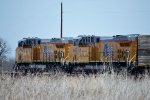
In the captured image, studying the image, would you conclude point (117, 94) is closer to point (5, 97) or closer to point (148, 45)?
point (5, 97)

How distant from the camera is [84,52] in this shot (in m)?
20.2

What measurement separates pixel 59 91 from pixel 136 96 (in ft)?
5.97

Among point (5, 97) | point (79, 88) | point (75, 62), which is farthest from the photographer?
point (75, 62)

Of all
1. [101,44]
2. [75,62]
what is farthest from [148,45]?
[75,62]

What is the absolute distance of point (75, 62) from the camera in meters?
20.4

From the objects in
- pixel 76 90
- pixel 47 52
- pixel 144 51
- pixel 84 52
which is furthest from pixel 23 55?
pixel 76 90

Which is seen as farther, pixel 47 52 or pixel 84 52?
pixel 47 52

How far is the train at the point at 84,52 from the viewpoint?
17.5 meters

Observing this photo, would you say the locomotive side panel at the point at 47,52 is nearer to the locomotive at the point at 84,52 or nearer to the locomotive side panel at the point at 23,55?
the locomotive at the point at 84,52

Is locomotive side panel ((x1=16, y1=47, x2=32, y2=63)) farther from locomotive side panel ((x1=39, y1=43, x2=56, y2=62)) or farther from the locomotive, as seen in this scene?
locomotive side panel ((x1=39, y1=43, x2=56, y2=62))

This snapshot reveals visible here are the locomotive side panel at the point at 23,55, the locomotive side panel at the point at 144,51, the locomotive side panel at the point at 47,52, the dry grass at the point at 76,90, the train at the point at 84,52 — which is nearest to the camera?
the dry grass at the point at 76,90

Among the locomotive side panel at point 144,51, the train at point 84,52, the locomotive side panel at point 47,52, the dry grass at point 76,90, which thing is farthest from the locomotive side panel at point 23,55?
the dry grass at point 76,90

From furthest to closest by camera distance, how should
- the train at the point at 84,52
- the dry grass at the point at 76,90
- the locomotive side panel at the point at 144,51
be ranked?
the train at the point at 84,52 < the locomotive side panel at the point at 144,51 < the dry grass at the point at 76,90

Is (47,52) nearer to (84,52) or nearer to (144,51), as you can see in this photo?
(84,52)
